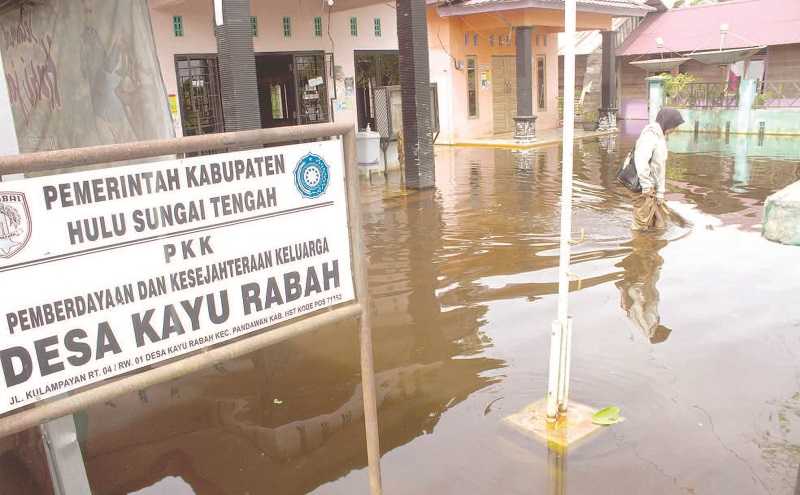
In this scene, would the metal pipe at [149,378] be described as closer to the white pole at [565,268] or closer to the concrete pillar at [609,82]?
the white pole at [565,268]

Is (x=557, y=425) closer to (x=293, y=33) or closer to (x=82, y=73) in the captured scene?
(x=82, y=73)

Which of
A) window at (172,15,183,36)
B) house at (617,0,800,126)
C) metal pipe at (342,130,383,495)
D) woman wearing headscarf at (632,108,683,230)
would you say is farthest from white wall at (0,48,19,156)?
house at (617,0,800,126)

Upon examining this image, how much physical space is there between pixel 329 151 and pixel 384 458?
72.6 inches

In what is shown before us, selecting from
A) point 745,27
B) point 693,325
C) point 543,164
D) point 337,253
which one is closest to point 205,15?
point 543,164

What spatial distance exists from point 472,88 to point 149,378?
18428 mm

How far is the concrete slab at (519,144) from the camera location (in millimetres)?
17877

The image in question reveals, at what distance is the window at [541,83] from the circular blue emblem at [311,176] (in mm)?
20327

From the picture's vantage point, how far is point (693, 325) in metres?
5.19

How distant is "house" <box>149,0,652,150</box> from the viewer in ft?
44.4

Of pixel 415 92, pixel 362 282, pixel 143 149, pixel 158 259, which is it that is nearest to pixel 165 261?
pixel 158 259

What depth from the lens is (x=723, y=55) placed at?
19.5m

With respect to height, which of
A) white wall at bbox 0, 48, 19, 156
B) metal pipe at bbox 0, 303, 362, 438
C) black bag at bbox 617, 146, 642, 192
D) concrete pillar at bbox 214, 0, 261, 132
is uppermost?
concrete pillar at bbox 214, 0, 261, 132

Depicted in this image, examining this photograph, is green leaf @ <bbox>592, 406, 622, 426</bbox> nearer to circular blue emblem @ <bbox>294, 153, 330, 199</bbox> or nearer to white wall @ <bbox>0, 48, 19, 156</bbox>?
circular blue emblem @ <bbox>294, 153, 330, 199</bbox>

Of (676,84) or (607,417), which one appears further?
(676,84)
